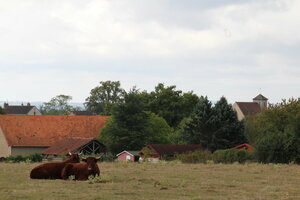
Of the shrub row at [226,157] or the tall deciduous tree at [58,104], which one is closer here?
the shrub row at [226,157]

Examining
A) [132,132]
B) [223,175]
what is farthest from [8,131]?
[223,175]

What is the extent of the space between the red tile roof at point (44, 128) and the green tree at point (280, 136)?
33.4 meters

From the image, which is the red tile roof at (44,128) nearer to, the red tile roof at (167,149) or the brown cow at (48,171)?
the red tile roof at (167,149)

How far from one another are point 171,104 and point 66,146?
2870 cm

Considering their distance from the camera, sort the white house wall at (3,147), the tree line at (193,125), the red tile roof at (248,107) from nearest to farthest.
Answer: the tree line at (193,125) < the white house wall at (3,147) < the red tile roof at (248,107)

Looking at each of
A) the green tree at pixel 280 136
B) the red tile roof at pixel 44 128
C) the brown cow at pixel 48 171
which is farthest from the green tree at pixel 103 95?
the brown cow at pixel 48 171

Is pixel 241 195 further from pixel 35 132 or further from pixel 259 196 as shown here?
pixel 35 132

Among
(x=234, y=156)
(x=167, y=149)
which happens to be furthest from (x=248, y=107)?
(x=234, y=156)

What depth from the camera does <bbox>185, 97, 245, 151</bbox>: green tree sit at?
238 feet

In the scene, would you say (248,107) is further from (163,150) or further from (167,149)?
(163,150)

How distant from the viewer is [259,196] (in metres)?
17.1

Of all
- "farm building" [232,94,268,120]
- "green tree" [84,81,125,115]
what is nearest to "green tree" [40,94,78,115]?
"green tree" [84,81,125,115]

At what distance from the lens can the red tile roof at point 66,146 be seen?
6936cm

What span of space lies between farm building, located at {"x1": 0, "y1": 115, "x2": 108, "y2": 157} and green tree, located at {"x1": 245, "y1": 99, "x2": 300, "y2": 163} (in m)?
33.3
